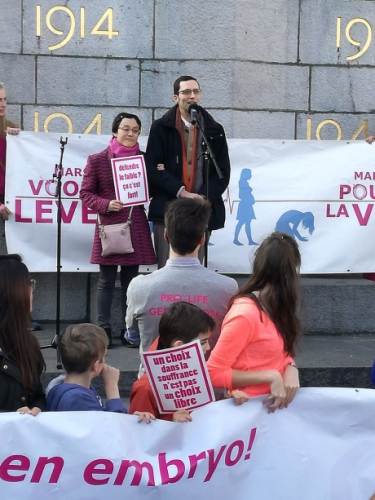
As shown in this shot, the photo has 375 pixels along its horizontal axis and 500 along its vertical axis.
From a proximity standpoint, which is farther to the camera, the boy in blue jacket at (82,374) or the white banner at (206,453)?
the boy in blue jacket at (82,374)

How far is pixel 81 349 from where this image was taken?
3.80 metres

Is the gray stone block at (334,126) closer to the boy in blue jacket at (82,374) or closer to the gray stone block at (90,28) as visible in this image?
the gray stone block at (90,28)

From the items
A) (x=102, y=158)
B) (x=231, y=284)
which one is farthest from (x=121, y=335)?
(x=231, y=284)

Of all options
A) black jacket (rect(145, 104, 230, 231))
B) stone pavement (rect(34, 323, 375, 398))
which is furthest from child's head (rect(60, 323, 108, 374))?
black jacket (rect(145, 104, 230, 231))

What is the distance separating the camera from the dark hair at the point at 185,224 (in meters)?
4.12

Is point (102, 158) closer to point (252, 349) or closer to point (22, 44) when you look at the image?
point (22, 44)

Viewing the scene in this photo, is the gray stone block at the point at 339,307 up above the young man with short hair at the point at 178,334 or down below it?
below

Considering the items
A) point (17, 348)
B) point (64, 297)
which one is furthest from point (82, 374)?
point (64, 297)

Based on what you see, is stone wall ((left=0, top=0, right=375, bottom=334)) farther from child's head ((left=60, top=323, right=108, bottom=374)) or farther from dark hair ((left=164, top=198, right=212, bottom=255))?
child's head ((left=60, top=323, right=108, bottom=374))

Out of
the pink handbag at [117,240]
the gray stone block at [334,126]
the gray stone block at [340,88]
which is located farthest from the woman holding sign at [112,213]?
the gray stone block at [340,88]

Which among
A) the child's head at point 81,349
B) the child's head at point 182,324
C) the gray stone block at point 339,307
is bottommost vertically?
the gray stone block at point 339,307

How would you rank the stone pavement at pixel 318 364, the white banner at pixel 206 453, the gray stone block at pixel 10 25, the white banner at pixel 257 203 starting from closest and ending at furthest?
the white banner at pixel 206 453
the stone pavement at pixel 318 364
the white banner at pixel 257 203
the gray stone block at pixel 10 25

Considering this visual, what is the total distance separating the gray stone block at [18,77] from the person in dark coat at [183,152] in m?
2.23

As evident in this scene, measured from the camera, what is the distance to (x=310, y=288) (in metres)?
7.66
